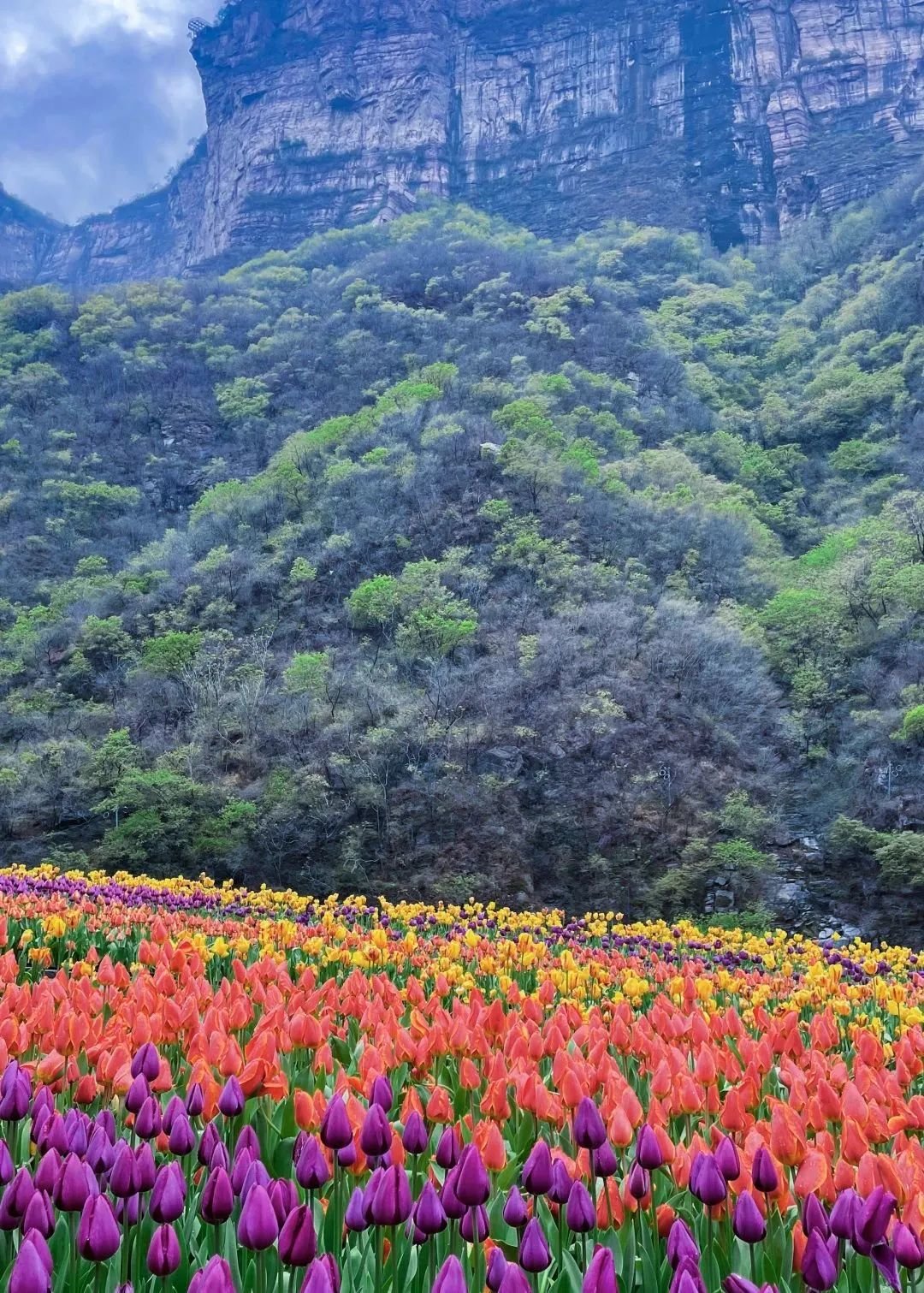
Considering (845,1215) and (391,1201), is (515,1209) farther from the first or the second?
(845,1215)

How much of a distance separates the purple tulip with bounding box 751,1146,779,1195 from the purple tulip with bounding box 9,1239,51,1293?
125cm

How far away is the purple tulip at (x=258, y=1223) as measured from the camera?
1.51 m

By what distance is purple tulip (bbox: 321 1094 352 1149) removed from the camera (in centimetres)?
188

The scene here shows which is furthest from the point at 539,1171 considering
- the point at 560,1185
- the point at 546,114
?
the point at 546,114

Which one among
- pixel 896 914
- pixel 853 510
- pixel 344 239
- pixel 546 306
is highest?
pixel 344 239

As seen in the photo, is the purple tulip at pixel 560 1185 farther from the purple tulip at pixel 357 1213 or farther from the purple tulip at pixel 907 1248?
the purple tulip at pixel 907 1248

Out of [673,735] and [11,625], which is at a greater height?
[11,625]

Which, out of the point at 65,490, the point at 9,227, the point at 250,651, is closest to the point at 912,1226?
the point at 250,651

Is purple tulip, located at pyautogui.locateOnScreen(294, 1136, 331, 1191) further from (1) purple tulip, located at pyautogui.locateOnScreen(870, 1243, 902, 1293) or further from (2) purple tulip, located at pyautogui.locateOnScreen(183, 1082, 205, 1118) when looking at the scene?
(1) purple tulip, located at pyautogui.locateOnScreen(870, 1243, 902, 1293)

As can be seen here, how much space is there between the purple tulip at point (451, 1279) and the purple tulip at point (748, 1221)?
1.93 feet

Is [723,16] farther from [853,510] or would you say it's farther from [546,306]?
[853,510]

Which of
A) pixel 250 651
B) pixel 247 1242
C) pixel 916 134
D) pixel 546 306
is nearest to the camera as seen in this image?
pixel 247 1242

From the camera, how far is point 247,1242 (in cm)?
151

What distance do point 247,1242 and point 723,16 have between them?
108m
